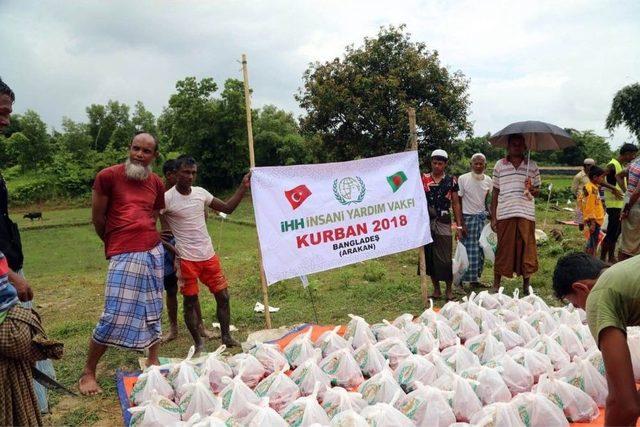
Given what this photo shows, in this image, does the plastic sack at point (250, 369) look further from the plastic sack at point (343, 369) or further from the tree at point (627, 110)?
the tree at point (627, 110)

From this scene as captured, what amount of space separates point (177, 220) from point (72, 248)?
36.7 ft

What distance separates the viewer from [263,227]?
4.19 meters

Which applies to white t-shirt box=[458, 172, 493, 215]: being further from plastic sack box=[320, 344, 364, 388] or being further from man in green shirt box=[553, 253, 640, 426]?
man in green shirt box=[553, 253, 640, 426]

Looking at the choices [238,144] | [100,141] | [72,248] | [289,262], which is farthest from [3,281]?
[100,141]

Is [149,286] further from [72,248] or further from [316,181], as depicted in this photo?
[72,248]

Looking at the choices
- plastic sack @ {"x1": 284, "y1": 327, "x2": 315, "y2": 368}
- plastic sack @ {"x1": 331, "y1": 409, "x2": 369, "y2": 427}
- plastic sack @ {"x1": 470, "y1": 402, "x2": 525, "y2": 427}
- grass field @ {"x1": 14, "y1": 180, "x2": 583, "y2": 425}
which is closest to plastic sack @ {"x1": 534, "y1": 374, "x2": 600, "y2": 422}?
plastic sack @ {"x1": 470, "y1": 402, "x2": 525, "y2": 427}

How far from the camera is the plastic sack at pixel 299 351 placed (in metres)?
3.44

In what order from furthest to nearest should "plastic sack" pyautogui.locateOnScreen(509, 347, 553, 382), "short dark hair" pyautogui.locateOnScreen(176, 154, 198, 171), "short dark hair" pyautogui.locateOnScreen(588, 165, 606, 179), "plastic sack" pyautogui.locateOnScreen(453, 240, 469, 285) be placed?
"short dark hair" pyautogui.locateOnScreen(588, 165, 606, 179) → "plastic sack" pyautogui.locateOnScreen(453, 240, 469, 285) → "short dark hair" pyautogui.locateOnScreen(176, 154, 198, 171) → "plastic sack" pyautogui.locateOnScreen(509, 347, 553, 382)

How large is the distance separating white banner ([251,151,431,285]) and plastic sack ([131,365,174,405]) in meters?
1.36

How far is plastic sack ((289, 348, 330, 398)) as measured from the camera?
2.98 meters

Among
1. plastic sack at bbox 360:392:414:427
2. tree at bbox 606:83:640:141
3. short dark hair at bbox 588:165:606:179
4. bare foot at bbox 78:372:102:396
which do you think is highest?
tree at bbox 606:83:640:141

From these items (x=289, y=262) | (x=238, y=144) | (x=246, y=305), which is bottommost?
(x=246, y=305)

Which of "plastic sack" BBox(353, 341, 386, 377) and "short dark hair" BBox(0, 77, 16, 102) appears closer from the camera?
"short dark hair" BBox(0, 77, 16, 102)

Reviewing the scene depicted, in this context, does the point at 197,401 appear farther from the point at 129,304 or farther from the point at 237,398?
the point at 129,304
